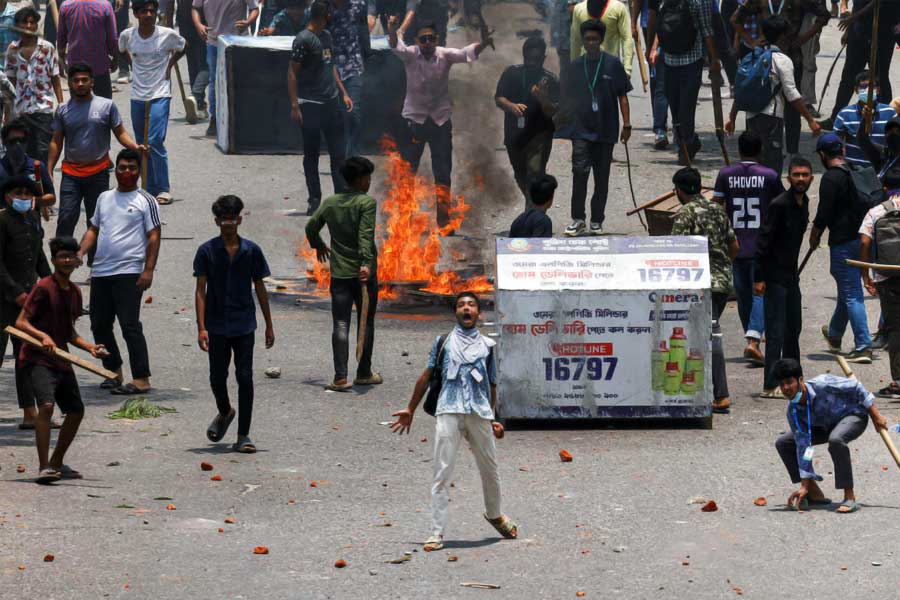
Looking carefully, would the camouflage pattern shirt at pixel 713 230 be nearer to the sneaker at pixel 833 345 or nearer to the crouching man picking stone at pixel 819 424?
the sneaker at pixel 833 345

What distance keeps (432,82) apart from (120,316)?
607 centimetres

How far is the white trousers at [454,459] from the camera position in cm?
827

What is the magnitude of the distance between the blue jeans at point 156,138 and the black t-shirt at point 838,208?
24.0ft

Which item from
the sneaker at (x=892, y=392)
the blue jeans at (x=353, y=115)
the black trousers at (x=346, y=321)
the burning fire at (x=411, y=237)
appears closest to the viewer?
the sneaker at (x=892, y=392)

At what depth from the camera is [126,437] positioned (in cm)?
1056

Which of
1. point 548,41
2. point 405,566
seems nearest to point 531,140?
point 548,41

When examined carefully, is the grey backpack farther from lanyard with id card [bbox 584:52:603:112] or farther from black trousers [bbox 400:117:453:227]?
black trousers [bbox 400:117:453:227]

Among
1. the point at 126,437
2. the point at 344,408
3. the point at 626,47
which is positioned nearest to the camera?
the point at 126,437

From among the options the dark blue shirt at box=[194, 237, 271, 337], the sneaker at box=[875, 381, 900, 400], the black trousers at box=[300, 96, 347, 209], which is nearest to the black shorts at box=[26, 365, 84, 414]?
the dark blue shirt at box=[194, 237, 271, 337]

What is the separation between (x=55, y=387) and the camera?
9.42 meters

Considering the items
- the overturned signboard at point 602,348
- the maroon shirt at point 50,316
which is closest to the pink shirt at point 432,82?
the overturned signboard at point 602,348

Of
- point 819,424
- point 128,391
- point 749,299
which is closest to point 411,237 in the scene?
point 749,299

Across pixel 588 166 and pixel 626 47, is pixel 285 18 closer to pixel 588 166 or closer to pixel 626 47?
pixel 626 47

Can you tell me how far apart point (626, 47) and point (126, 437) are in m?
9.65
